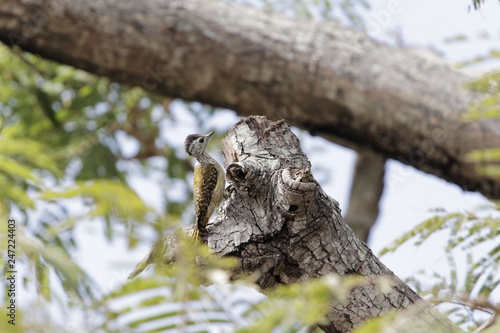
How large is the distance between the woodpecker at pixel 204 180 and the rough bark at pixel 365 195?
4.41 feet

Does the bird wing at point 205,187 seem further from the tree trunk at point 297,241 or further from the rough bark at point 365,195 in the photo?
the rough bark at point 365,195

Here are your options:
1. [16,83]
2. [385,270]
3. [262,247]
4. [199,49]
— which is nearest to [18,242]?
[262,247]

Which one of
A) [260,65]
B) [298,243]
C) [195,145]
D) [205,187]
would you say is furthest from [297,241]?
[260,65]

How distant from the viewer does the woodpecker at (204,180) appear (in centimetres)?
362

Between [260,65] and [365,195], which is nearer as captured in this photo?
[260,65]

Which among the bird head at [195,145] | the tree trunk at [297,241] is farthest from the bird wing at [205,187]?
the tree trunk at [297,241]

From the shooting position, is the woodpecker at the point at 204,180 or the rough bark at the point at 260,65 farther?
the rough bark at the point at 260,65

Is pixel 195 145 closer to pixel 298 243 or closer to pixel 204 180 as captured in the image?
pixel 204 180

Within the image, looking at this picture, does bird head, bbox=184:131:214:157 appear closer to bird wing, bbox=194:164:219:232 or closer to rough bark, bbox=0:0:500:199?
bird wing, bbox=194:164:219:232

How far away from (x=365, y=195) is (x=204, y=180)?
1.86 metres

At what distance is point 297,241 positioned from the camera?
2283 millimetres

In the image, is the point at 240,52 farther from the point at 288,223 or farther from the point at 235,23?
the point at 288,223

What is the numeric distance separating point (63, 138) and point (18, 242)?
3.93 m

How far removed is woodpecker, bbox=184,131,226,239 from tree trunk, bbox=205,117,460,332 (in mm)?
659
